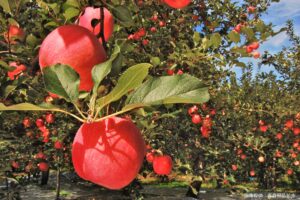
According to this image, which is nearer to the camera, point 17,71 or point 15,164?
point 17,71

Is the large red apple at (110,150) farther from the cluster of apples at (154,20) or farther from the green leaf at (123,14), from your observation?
the cluster of apples at (154,20)

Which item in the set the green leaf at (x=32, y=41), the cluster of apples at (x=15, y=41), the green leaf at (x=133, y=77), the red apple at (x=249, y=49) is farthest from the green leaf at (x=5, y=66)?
the red apple at (x=249, y=49)

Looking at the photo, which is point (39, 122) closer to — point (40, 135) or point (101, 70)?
point (40, 135)

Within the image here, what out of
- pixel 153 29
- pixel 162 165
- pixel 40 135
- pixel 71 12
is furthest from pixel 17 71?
pixel 40 135

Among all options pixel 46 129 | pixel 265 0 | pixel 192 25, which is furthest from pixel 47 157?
pixel 265 0

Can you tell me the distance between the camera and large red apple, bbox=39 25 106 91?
0.85 meters

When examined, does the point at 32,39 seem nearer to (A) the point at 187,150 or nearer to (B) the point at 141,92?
(B) the point at 141,92

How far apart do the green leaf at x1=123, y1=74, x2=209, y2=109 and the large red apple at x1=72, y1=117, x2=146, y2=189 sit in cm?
14

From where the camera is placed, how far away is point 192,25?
5.36 m

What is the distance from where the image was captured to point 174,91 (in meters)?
0.69

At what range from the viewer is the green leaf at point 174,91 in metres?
0.68

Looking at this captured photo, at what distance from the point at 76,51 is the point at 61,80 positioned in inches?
5.4

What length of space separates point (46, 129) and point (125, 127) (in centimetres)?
538

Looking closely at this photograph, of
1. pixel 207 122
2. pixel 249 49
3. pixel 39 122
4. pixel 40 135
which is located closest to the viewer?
pixel 249 49
